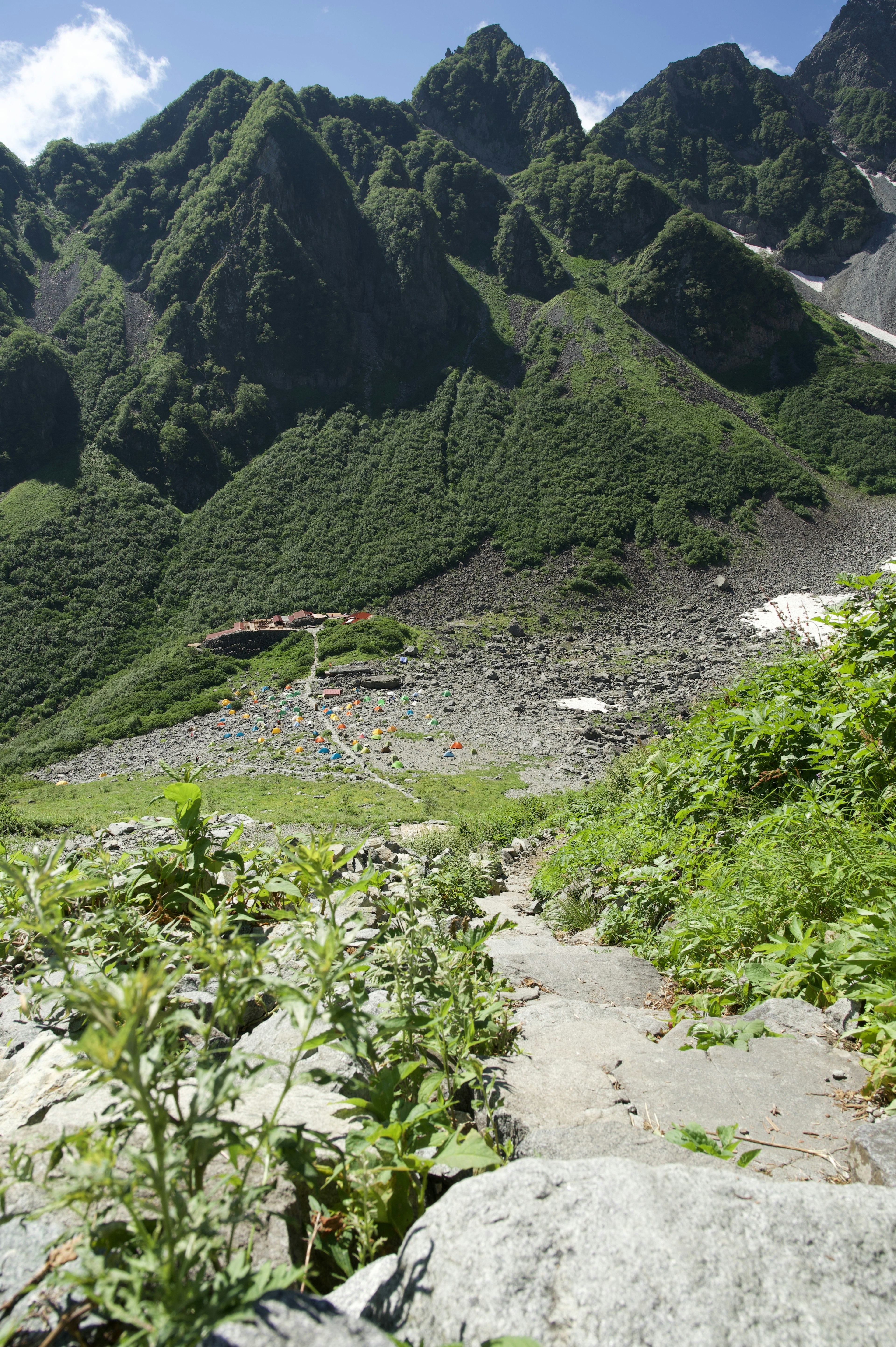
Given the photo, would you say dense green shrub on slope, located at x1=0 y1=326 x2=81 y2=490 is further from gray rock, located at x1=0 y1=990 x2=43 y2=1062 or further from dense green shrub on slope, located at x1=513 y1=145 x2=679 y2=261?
dense green shrub on slope, located at x1=513 y1=145 x2=679 y2=261

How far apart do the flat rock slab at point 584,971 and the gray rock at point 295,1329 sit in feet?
9.68

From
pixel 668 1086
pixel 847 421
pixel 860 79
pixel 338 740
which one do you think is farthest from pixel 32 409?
pixel 860 79

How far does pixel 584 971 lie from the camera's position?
4375 millimetres

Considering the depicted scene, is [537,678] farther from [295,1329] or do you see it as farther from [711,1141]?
[295,1329]

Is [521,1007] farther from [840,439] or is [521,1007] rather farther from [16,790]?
[840,439]

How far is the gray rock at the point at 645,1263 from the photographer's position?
1233 mm

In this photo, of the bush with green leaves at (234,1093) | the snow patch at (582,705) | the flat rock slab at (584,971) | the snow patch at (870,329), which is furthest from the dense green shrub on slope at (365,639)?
the snow patch at (870,329)

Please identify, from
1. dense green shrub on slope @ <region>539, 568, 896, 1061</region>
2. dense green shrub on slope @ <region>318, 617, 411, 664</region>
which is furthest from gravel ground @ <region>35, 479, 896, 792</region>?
dense green shrub on slope @ <region>318, 617, 411, 664</region>

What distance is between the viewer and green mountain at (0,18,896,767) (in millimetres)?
59094

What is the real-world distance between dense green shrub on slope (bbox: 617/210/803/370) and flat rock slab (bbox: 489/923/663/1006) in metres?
105

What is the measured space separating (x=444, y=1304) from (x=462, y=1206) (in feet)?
0.70

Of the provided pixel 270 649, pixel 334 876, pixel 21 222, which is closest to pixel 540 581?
pixel 270 649

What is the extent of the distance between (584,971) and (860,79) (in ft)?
769

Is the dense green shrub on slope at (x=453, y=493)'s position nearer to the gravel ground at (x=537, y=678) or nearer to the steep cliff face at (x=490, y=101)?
the gravel ground at (x=537, y=678)
